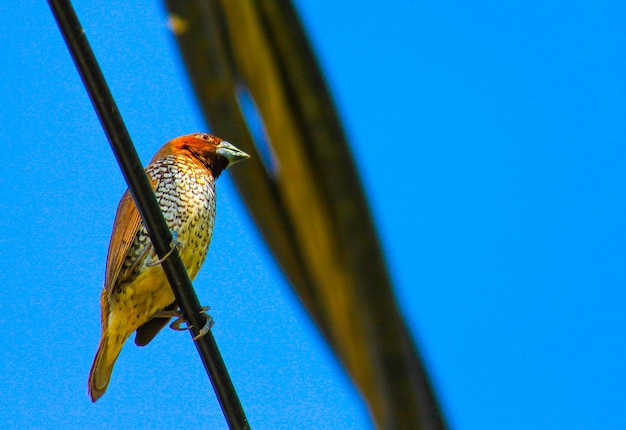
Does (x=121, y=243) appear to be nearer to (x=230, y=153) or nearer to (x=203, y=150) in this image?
(x=230, y=153)

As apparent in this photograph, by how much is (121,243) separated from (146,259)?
6.2 inches

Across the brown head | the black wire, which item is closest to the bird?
the brown head

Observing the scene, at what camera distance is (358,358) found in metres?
3.93

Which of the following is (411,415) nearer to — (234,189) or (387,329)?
(387,329)

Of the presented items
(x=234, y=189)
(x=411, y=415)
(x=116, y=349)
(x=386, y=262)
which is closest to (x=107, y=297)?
(x=116, y=349)

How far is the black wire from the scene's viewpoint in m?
2.65

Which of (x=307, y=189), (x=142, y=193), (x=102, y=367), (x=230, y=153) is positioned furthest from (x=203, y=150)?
(x=142, y=193)

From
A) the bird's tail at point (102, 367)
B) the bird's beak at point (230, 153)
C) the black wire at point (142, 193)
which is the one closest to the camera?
the black wire at point (142, 193)

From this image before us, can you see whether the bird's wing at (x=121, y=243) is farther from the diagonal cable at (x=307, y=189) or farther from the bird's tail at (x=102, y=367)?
the diagonal cable at (x=307, y=189)

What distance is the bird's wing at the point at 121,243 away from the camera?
482cm

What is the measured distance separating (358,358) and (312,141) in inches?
37.4

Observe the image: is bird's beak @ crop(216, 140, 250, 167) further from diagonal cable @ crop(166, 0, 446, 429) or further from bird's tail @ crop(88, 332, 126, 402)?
bird's tail @ crop(88, 332, 126, 402)

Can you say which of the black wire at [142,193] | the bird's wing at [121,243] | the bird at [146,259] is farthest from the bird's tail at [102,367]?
the black wire at [142,193]

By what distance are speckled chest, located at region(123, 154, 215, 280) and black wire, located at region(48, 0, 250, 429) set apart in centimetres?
171
